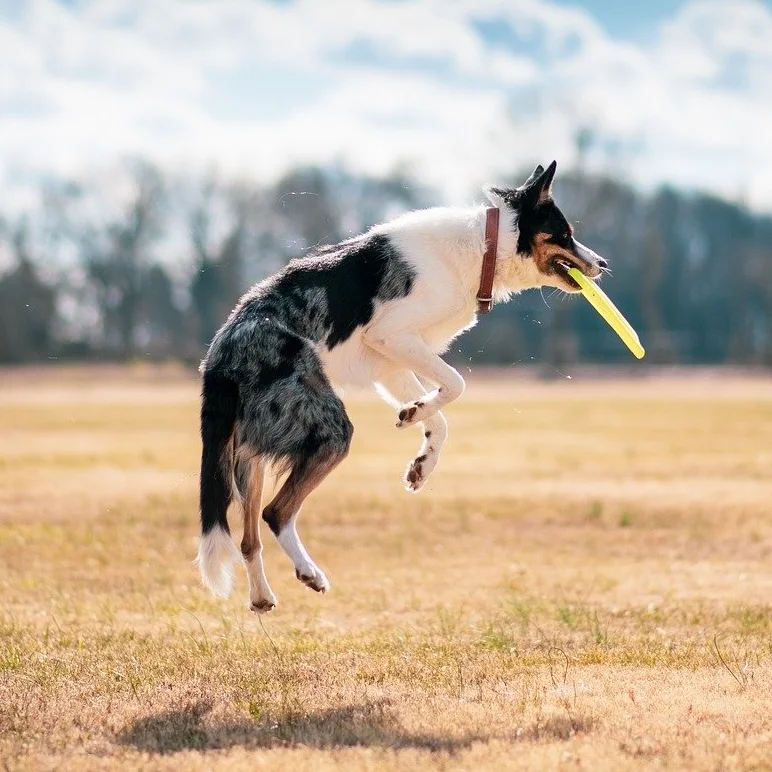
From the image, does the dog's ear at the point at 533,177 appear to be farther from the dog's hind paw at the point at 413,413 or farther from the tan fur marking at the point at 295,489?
the tan fur marking at the point at 295,489

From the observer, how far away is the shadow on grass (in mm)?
5914

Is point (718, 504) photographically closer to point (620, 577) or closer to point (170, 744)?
point (620, 577)

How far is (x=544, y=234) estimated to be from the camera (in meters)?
8.55

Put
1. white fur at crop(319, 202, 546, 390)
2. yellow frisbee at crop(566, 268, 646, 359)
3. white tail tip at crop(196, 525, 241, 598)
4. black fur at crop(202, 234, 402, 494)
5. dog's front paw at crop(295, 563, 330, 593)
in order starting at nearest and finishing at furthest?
dog's front paw at crop(295, 563, 330, 593), white tail tip at crop(196, 525, 241, 598), black fur at crop(202, 234, 402, 494), white fur at crop(319, 202, 546, 390), yellow frisbee at crop(566, 268, 646, 359)

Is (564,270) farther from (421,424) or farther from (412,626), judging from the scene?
(412,626)

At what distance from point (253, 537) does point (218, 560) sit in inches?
12.8

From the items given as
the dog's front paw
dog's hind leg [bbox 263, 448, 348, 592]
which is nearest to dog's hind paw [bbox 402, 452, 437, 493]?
dog's hind leg [bbox 263, 448, 348, 592]

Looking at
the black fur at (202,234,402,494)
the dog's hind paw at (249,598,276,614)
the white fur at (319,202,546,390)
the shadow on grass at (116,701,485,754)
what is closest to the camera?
the shadow on grass at (116,701,485,754)

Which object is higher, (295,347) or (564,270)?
(564,270)

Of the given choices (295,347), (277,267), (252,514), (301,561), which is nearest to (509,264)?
(295,347)

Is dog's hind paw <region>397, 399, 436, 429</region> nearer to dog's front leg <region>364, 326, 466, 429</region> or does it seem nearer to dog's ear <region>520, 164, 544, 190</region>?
dog's front leg <region>364, 326, 466, 429</region>

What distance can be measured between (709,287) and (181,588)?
93.1m

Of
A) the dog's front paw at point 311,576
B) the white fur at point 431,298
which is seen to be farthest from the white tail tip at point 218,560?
the white fur at point 431,298

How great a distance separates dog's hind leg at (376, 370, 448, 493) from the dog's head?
118cm
